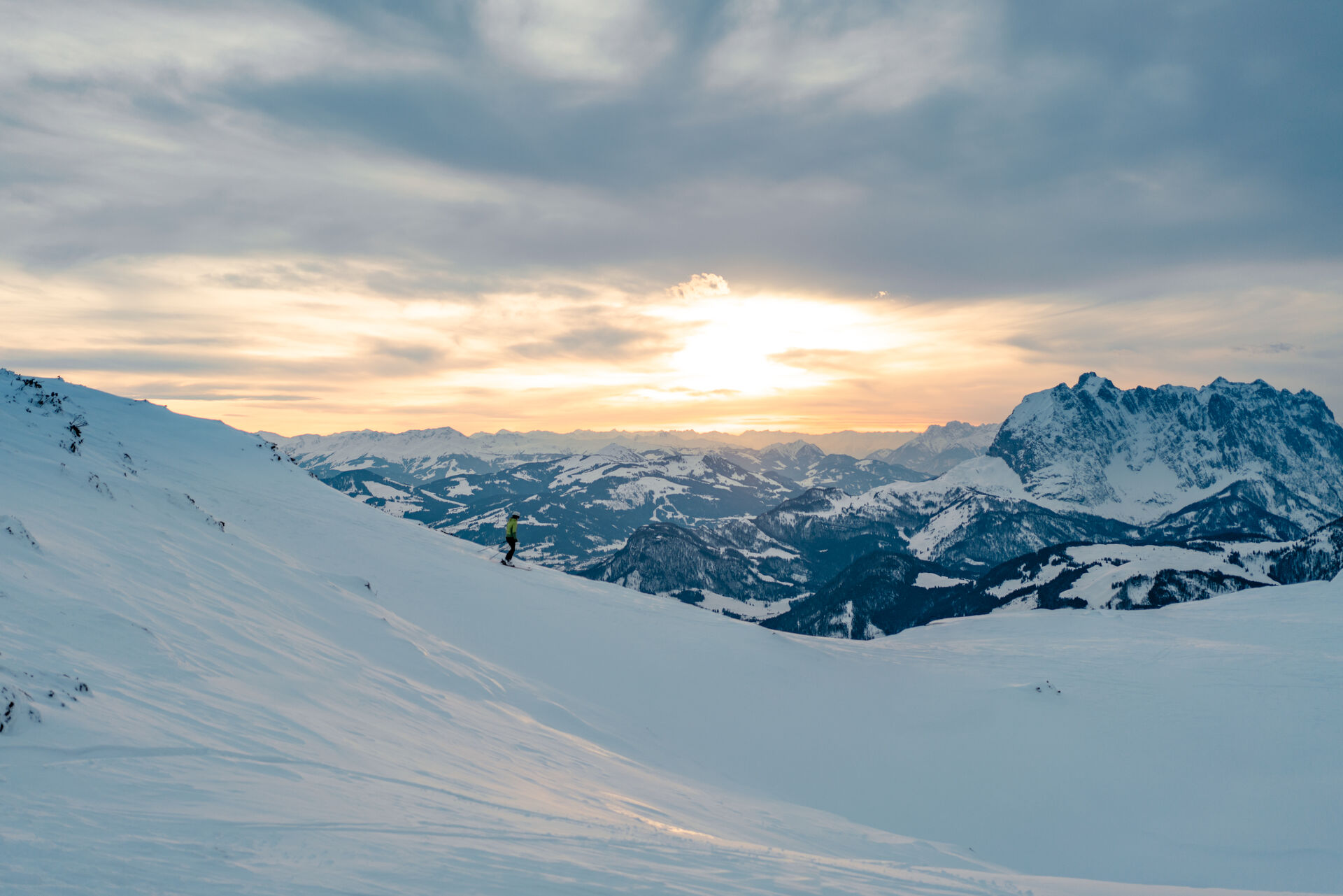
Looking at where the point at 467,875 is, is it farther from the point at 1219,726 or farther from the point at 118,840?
the point at 1219,726

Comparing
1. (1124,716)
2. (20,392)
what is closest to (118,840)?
(1124,716)

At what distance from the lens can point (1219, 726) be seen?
80.3 ft

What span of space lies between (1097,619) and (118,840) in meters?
47.9

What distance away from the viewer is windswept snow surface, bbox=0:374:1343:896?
815 centimetres

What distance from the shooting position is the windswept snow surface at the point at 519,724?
8.15 metres

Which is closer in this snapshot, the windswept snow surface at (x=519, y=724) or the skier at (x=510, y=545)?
the windswept snow surface at (x=519, y=724)

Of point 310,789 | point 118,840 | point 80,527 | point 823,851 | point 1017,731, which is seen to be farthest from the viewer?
point 1017,731

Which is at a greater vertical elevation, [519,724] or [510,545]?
[510,545]

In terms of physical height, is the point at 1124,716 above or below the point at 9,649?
below

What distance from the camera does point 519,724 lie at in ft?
60.7

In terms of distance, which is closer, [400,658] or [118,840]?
[118,840]

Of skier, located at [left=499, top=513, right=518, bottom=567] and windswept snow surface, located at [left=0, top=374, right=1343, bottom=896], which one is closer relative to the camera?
windswept snow surface, located at [left=0, top=374, right=1343, bottom=896]

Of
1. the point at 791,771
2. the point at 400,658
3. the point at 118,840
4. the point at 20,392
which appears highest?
the point at 20,392

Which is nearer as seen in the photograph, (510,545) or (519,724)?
(519,724)
